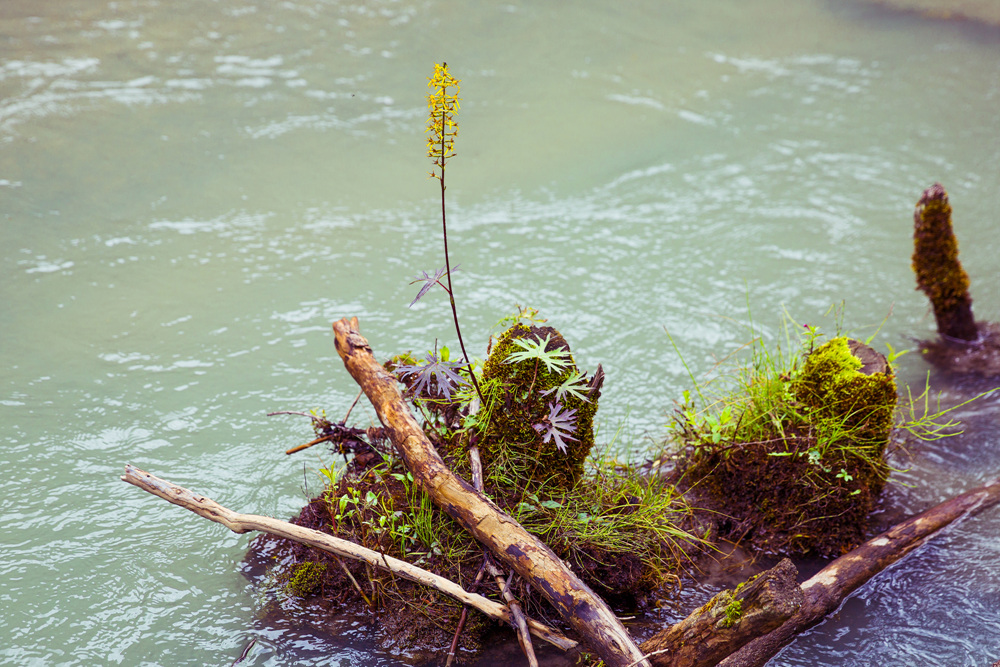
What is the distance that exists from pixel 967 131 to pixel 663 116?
119 inches

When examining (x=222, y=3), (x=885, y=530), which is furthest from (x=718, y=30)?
(x=885, y=530)

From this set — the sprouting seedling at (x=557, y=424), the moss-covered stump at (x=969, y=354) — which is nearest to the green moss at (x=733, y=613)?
the sprouting seedling at (x=557, y=424)

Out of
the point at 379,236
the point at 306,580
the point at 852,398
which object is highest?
the point at 852,398

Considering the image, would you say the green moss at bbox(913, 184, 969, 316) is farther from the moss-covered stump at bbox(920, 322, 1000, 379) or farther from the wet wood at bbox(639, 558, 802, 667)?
the wet wood at bbox(639, 558, 802, 667)

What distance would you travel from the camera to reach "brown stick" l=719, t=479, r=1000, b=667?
2.63 m

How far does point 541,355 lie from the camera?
2799 mm

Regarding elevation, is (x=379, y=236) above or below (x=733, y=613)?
above

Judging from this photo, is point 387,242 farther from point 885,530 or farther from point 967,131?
point 967,131

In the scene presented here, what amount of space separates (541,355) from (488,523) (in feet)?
2.12

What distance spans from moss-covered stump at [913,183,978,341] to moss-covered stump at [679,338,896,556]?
5.16 feet

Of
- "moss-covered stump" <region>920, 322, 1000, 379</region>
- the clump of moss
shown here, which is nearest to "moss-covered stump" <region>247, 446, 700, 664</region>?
the clump of moss

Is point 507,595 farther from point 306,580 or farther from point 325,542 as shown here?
point 306,580

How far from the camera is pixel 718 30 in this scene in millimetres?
9523

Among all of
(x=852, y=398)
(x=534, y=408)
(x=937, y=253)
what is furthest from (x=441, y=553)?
(x=937, y=253)
